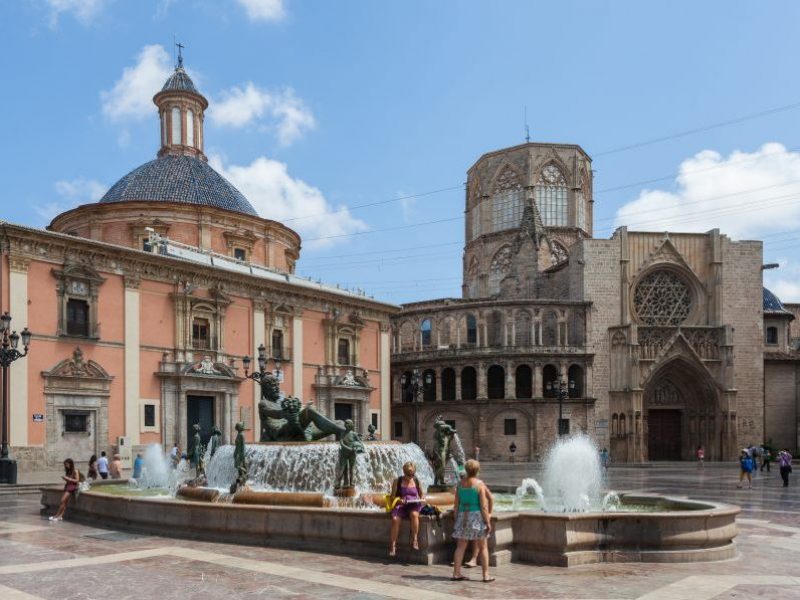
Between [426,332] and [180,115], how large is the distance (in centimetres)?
1910

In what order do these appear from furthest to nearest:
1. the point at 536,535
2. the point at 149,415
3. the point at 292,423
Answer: the point at 149,415, the point at 292,423, the point at 536,535

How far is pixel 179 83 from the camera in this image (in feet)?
146

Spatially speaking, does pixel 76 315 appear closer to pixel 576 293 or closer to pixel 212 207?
pixel 212 207

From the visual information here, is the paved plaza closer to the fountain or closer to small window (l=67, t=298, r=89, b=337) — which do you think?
the fountain

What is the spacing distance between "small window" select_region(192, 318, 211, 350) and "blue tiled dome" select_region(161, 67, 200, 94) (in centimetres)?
1584

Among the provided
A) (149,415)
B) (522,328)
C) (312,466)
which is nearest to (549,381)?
(522,328)

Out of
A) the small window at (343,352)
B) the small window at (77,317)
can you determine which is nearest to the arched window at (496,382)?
the small window at (343,352)

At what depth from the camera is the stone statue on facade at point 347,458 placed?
12336mm

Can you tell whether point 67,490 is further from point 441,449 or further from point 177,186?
point 177,186

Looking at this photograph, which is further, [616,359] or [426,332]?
[426,332]

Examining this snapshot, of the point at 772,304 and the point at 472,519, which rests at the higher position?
the point at 772,304

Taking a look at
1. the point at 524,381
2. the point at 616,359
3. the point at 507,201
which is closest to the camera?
the point at 616,359

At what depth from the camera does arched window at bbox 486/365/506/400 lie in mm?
47438

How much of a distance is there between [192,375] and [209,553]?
22.7m
